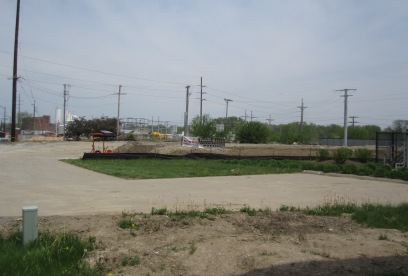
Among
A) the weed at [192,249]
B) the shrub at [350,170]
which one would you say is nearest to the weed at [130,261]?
the weed at [192,249]

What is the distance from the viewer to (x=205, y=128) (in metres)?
56.3

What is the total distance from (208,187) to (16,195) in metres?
5.90

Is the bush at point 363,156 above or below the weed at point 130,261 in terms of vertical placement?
above

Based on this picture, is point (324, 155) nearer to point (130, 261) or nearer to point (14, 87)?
point (130, 261)

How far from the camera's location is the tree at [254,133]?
64.8 meters

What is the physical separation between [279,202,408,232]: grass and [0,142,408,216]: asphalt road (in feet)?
3.33

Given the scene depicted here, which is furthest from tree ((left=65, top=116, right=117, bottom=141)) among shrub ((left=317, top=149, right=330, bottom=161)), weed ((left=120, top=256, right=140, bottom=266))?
weed ((left=120, top=256, right=140, bottom=266))

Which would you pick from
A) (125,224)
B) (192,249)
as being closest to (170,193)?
(125,224)

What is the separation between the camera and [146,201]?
32.7 ft

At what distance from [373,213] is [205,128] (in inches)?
1890

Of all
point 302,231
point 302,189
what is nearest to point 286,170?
point 302,189

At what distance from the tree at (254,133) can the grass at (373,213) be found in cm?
5543

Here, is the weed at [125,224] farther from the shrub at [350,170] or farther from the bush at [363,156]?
the bush at [363,156]

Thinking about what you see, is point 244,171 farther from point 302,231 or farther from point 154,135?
point 154,135
